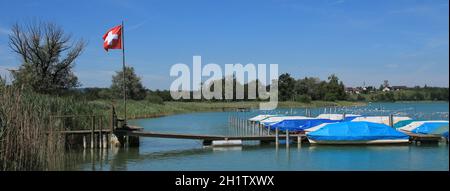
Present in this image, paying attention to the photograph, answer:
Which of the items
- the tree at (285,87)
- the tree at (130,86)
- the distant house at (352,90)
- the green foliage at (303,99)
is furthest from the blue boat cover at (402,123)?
the distant house at (352,90)

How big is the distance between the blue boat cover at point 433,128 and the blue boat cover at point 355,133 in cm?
333

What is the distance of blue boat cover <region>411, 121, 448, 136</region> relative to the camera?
2920 cm

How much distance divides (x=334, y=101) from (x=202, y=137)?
87754mm

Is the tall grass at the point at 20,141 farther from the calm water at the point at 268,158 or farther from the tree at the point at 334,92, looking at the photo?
the tree at the point at 334,92

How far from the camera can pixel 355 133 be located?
87.4ft

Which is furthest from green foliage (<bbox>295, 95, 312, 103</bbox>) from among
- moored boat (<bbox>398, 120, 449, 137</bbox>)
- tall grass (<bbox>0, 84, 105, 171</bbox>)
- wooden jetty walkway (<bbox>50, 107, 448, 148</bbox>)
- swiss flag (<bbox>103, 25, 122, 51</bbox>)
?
tall grass (<bbox>0, 84, 105, 171</bbox>)

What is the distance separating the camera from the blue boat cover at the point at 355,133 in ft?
87.2

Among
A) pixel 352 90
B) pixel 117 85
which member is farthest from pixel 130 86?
pixel 352 90

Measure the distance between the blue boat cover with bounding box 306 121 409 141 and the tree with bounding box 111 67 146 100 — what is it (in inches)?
2596

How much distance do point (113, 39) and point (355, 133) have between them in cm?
1379

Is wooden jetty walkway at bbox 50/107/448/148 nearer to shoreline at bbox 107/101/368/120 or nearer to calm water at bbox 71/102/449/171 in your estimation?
calm water at bbox 71/102/449/171

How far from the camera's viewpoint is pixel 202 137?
27125mm
